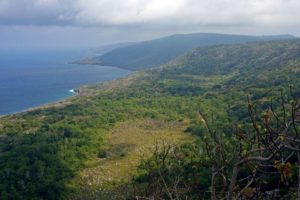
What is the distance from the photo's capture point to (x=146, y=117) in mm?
70125

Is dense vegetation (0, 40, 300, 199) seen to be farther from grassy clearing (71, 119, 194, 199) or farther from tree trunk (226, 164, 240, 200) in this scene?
grassy clearing (71, 119, 194, 199)

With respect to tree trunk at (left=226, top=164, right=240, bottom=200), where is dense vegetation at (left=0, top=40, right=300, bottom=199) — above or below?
below

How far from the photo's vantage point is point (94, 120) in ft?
219

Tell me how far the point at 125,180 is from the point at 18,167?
1165 centimetres

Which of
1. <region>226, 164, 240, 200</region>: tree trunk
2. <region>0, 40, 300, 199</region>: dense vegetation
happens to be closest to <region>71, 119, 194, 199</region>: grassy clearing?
<region>0, 40, 300, 199</region>: dense vegetation

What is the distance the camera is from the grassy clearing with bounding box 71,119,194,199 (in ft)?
127

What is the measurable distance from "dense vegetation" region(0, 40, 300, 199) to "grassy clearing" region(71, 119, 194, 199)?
3.39 ft

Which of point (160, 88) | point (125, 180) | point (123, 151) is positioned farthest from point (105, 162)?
point (160, 88)

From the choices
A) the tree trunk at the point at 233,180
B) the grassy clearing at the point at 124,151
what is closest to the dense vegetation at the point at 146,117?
the tree trunk at the point at 233,180

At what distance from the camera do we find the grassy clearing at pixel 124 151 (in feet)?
127

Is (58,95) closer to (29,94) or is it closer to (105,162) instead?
(29,94)

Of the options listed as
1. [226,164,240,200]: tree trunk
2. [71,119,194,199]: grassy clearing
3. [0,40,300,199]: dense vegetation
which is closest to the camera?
[226,164,240,200]: tree trunk

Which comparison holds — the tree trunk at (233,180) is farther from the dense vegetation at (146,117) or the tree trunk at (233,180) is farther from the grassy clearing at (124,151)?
the grassy clearing at (124,151)

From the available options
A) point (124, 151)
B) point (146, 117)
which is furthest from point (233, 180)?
point (146, 117)
